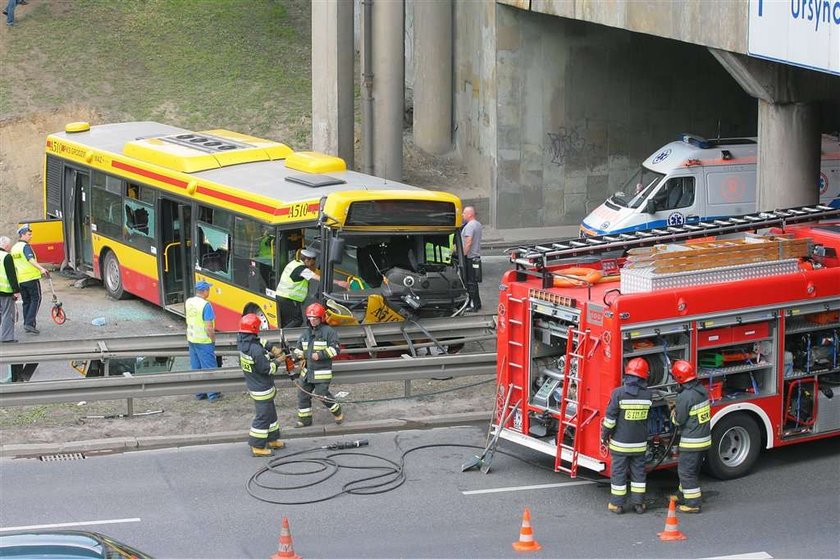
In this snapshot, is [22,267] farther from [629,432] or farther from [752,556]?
[752,556]

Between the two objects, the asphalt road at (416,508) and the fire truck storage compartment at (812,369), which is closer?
the asphalt road at (416,508)

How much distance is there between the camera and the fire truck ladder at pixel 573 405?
12688 mm

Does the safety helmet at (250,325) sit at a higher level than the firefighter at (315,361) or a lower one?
higher

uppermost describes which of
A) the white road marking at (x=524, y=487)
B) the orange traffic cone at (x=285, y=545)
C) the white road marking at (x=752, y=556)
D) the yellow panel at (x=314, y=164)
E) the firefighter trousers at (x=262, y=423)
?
the yellow panel at (x=314, y=164)

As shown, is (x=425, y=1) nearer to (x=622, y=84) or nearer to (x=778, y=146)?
(x=622, y=84)

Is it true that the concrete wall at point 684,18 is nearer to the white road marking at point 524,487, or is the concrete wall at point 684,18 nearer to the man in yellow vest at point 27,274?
the white road marking at point 524,487

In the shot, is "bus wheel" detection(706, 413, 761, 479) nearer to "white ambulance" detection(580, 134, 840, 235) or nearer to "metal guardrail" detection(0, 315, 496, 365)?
"metal guardrail" detection(0, 315, 496, 365)

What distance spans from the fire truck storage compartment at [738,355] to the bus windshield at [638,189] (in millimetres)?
11474

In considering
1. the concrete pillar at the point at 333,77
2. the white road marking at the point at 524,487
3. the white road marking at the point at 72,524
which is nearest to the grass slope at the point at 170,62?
the concrete pillar at the point at 333,77

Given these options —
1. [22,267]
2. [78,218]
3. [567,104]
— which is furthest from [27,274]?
[567,104]

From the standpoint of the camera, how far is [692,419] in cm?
1240

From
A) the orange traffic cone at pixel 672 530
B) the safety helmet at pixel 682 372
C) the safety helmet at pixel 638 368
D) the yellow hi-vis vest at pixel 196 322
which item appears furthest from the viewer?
the yellow hi-vis vest at pixel 196 322

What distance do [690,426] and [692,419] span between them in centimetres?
7

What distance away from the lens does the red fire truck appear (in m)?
12.6
